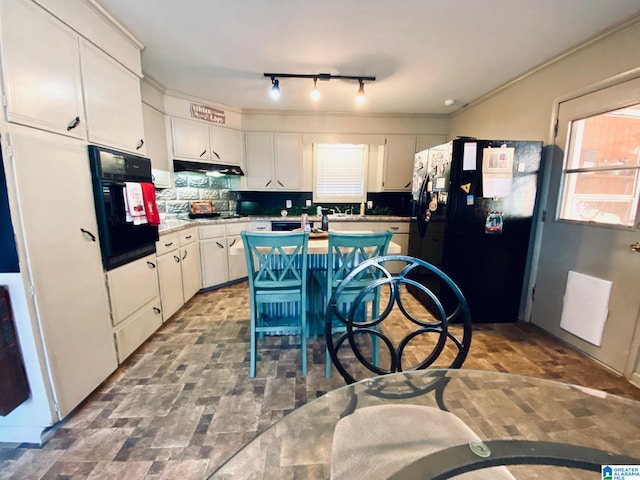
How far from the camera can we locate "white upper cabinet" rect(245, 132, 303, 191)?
380 cm

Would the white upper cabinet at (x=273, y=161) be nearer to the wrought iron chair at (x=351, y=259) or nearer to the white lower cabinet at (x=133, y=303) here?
the white lower cabinet at (x=133, y=303)

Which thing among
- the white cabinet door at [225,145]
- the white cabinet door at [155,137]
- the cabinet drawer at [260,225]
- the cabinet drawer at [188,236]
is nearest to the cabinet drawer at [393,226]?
the cabinet drawer at [260,225]

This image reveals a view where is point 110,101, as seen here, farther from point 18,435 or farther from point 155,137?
point 18,435

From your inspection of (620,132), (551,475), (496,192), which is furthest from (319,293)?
(620,132)

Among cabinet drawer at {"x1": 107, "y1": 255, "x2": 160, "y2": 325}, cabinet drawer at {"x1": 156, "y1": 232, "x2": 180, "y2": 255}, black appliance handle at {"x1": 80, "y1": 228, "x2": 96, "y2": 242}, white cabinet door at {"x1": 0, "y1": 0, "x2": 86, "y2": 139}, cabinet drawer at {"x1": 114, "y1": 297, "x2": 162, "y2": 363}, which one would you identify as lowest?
cabinet drawer at {"x1": 114, "y1": 297, "x2": 162, "y2": 363}

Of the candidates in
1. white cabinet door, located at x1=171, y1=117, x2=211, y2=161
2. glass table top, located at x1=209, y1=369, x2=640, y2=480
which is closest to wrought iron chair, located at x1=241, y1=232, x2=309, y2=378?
glass table top, located at x1=209, y1=369, x2=640, y2=480

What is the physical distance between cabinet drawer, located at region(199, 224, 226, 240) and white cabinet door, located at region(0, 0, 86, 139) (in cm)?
172

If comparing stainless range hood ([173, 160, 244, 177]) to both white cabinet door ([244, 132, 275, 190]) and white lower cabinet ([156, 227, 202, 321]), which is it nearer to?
white cabinet door ([244, 132, 275, 190])

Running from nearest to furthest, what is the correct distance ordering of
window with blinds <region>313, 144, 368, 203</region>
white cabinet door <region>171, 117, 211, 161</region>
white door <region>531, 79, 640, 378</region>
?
white door <region>531, 79, 640, 378</region> < white cabinet door <region>171, 117, 211, 161</region> < window with blinds <region>313, 144, 368, 203</region>

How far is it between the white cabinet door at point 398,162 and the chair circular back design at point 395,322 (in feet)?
5.37

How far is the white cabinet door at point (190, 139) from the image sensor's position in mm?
3094

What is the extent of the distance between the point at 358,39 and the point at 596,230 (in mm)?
2327

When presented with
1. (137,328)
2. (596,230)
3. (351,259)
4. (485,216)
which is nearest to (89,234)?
(137,328)

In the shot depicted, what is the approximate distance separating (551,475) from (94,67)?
3.24 meters
